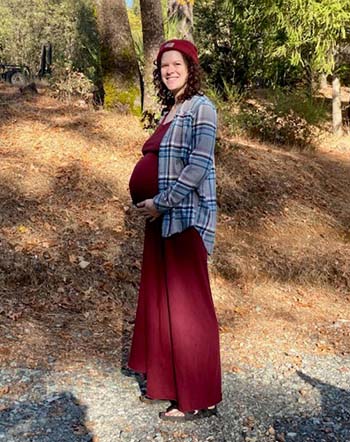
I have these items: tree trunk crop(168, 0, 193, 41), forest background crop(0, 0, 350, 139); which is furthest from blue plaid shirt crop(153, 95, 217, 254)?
tree trunk crop(168, 0, 193, 41)

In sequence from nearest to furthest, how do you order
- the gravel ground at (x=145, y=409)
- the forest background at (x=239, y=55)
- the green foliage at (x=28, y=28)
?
the gravel ground at (x=145, y=409)
the forest background at (x=239, y=55)
the green foliage at (x=28, y=28)

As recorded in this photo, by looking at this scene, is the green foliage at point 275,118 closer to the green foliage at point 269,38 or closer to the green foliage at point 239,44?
the green foliage at point 269,38

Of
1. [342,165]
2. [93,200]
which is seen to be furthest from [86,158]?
[342,165]

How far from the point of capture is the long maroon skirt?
325 centimetres

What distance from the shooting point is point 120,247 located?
6.21 meters

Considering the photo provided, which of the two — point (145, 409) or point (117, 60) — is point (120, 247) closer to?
point (145, 409)

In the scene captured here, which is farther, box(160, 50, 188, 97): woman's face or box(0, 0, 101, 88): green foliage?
box(0, 0, 101, 88): green foliage

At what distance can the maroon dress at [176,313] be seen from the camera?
325cm

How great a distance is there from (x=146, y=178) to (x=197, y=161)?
0.35 m

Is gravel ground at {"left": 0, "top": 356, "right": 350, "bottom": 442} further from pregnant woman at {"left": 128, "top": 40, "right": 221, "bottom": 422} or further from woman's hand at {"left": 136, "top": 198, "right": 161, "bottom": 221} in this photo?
woman's hand at {"left": 136, "top": 198, "right": 161, "bottom": 221}

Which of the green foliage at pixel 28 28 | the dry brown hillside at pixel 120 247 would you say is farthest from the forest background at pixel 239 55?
the green foliage at pixel 28 28

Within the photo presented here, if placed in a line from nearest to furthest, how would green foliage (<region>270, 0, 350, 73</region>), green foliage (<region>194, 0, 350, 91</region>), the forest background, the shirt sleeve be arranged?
the shirt sleeve → the forest background → green foliage (<region>270, 0, 350, 73</region>) → green foliage (<region>194, 0, 350, 91</region>)

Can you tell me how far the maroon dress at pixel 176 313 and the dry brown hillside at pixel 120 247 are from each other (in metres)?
1.01

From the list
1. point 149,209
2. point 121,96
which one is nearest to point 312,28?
point 121,96
